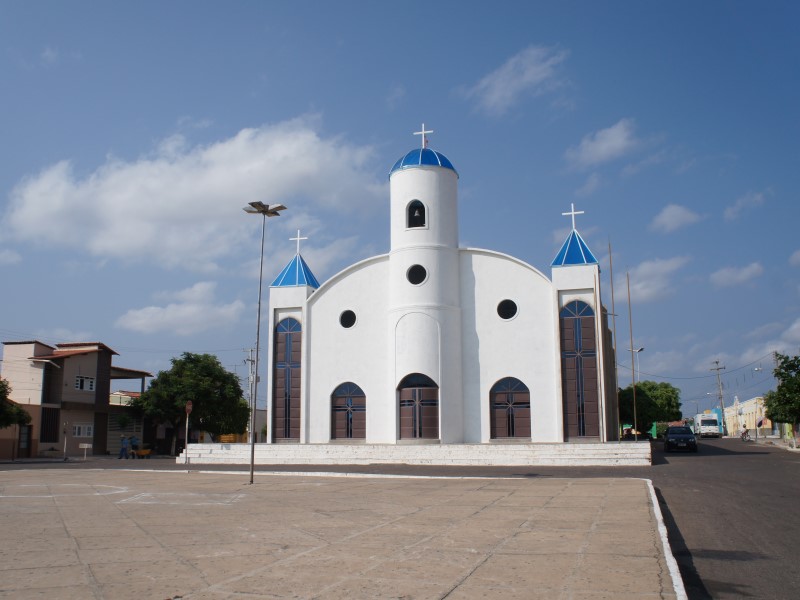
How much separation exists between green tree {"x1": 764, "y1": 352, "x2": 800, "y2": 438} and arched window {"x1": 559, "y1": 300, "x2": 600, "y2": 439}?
499 inches

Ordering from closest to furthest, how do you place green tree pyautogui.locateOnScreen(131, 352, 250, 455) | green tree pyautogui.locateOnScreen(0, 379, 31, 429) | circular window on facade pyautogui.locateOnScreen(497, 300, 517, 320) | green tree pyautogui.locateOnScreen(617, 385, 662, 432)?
circular window on facade pyautogui.locateOnScreen(497, 300, 517, 320), green tree pyautogui.locateOnScreen(0, 379, 31, 429), green tree pyautogui.locateOnScreen(131, 352, 250, 455), green tree pyautogui.locateOnScreen(617, 385, 662, 432)

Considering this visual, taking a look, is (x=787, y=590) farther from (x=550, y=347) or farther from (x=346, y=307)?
(x=346, y=307)

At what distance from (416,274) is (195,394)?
20.5 meters

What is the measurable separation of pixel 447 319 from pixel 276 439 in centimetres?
1025

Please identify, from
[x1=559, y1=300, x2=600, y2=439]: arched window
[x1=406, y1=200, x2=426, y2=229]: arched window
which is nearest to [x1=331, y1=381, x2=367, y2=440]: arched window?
[x1=406, y1=200, x2=426, y2=229]: arched window

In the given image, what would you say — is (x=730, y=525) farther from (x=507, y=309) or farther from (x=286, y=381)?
(x=286, y=381)

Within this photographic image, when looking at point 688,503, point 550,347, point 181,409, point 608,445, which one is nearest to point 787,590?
point 688,503

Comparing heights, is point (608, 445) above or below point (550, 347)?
below

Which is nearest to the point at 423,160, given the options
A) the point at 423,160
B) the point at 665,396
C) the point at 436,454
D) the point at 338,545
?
the point at 423,160

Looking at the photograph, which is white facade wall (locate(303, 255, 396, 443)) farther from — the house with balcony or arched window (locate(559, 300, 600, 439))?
the house with balcony

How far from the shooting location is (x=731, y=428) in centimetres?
12112

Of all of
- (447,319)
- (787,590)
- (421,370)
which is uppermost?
(447,319)

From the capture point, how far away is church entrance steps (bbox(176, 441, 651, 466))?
88.0 feet

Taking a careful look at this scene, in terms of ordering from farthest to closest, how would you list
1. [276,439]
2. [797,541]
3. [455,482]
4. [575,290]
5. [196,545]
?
[276,439] → [575,290] → [455,482] → [797,541] → [196,545]
